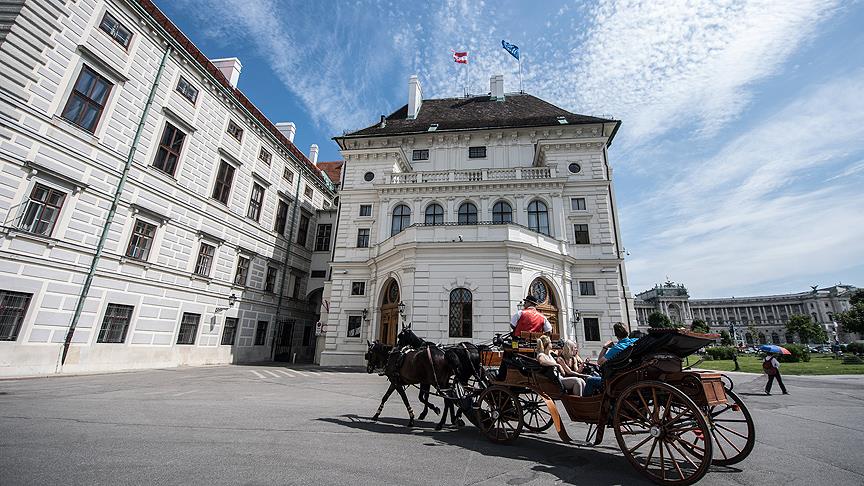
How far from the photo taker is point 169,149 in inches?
Answer: 659

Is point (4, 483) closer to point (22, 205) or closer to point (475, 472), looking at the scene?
point (475, 472)

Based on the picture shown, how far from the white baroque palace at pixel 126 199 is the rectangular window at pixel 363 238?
20.0ft

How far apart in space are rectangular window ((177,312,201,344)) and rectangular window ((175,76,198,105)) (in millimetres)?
11036

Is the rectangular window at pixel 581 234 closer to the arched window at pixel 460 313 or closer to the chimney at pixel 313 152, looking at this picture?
the arched window at pixel 460 313

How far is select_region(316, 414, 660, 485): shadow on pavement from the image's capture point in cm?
409

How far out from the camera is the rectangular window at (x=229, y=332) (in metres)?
19.8

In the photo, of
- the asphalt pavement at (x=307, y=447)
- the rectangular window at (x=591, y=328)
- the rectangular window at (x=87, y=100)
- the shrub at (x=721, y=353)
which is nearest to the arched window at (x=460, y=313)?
the rectangular window at (x=591, y=328)

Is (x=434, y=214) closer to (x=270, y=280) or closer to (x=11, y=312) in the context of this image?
(x=270, y=280)

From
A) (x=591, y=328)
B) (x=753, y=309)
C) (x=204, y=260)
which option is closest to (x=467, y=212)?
(x=591, y=328)

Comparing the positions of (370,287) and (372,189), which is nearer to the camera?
(370,287)

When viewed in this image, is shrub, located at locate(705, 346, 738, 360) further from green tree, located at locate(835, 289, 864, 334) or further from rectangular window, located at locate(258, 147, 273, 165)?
rectangular window, located at locate(258, 147, 273, 165)

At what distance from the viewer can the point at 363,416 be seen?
7.23m

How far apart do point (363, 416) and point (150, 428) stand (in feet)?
11.7

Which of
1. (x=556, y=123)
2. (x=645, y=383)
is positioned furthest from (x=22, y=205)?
(x=556, y=123)
